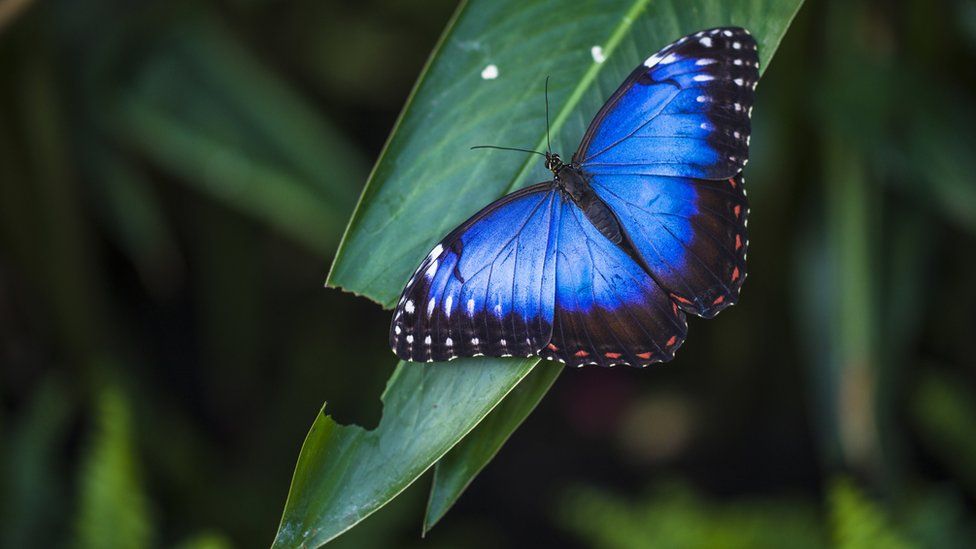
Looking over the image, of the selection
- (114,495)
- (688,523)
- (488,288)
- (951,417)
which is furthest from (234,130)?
(951,417)

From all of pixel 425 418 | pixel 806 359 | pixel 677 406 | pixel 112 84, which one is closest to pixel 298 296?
pixel 112 84

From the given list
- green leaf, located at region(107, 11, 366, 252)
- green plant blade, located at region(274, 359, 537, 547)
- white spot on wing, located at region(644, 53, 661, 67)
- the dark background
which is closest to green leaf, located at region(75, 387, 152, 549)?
the dark background

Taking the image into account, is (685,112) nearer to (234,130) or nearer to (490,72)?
(490,72)

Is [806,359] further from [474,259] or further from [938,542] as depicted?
[474,259]

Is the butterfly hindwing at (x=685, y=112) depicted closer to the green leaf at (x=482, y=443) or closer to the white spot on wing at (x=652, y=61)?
the white spot on wing at (x=652, y=61)

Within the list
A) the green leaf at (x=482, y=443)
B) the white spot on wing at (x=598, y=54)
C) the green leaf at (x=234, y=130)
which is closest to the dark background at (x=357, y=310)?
the green leaf at (x=234, y=130)
